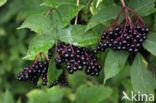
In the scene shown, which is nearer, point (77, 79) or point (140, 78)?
point (140, 78)

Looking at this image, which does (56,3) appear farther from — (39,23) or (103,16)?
(103,16)

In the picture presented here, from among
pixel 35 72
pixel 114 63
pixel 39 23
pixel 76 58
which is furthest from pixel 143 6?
pixel 35 72

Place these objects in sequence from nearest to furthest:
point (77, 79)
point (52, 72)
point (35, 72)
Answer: point (52, 72), point (35, 72), point (77, 79)

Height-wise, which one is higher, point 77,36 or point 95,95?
point 77,36

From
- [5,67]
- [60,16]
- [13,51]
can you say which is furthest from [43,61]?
[5,67]

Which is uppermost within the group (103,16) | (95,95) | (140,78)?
(103,16)

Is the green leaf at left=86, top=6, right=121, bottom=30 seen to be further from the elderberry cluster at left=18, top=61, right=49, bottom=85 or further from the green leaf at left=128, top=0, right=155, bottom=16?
the elderberry cluster at left=18, top=61, right=49, bottom=85

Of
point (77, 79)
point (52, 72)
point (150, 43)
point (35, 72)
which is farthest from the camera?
point (77, 79)

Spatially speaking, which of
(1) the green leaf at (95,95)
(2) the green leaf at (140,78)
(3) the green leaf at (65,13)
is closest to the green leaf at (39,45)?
(3) the green leaf at (65,13)
